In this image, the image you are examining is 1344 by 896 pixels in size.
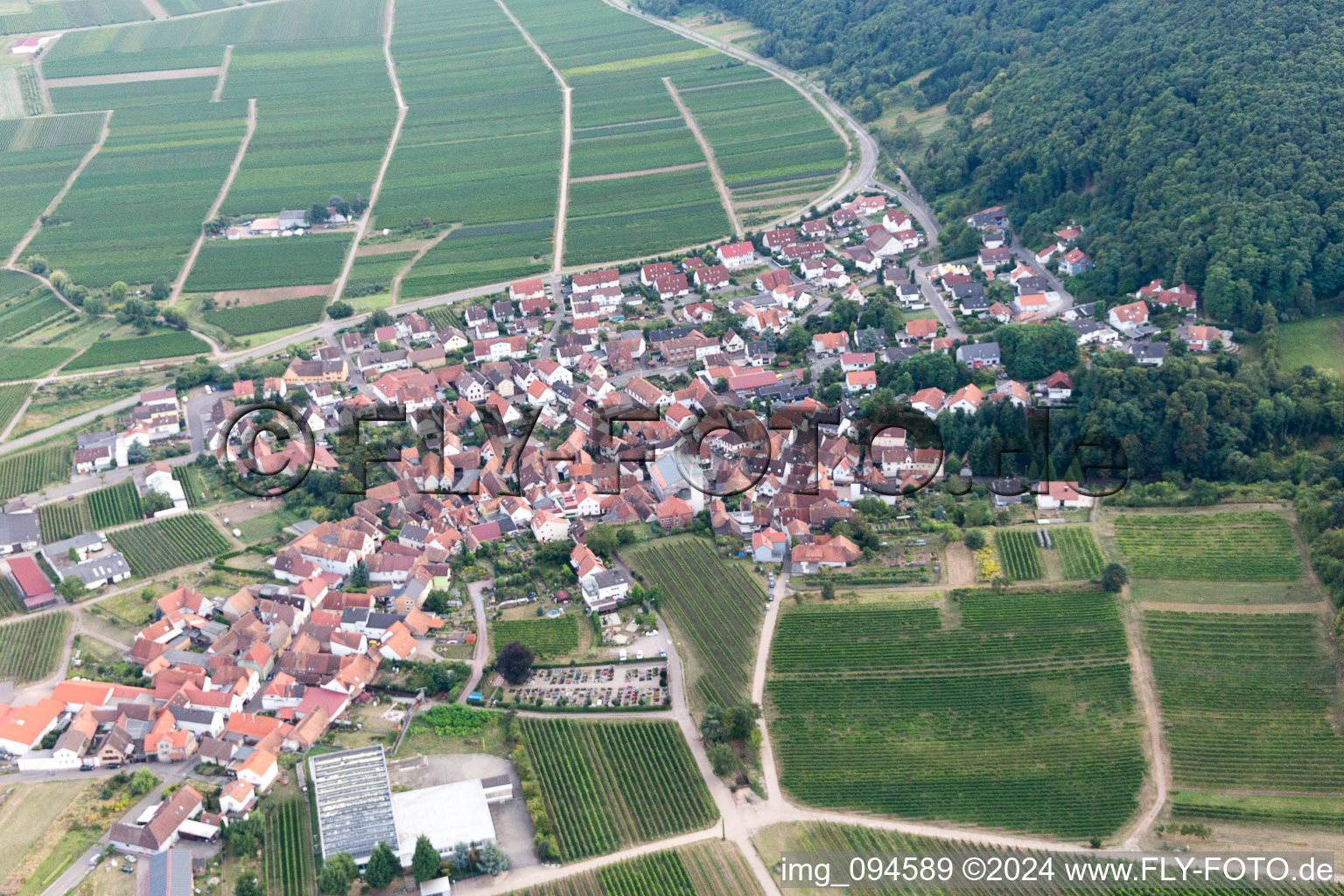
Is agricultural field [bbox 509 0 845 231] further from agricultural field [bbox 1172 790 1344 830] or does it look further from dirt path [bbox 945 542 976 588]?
agricultural field [bbox 1172 790 1344 830]

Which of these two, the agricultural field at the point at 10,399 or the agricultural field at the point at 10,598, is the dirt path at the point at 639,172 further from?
the agricultural field at the point at 10,598

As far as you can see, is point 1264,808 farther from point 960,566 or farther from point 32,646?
point 32,646

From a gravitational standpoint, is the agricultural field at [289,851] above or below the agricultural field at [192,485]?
above

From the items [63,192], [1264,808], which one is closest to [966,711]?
[1264,808]

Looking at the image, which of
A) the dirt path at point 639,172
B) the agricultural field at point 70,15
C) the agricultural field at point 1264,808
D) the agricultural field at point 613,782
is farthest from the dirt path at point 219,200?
the agricultural field at point 1264,808

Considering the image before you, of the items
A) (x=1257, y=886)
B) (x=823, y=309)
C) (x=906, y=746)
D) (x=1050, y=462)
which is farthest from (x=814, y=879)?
(x=823, y=309)
